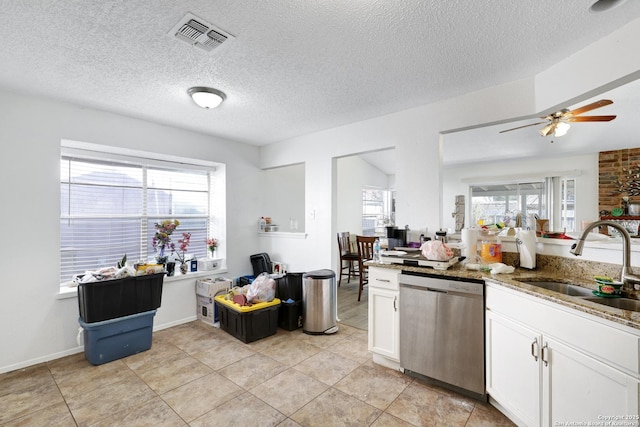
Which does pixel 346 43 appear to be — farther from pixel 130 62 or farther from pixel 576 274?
pixel 576 274

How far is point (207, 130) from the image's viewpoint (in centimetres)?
385

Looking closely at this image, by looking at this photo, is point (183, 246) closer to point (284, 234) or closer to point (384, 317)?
point (284, 234)

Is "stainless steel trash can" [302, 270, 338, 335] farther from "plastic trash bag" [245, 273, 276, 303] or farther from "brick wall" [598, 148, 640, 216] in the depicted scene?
"brick wall" [598, 148, 640, 216]

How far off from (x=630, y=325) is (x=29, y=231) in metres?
4.27

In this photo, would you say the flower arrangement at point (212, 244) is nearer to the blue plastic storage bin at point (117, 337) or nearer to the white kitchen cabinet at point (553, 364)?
the blue plastic storage bin at point (117, 337)

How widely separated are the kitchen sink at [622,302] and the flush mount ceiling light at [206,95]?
313 centimetres

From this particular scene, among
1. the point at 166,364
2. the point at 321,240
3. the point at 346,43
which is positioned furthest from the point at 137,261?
the point at 346,43

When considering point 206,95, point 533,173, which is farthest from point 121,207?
point 533,173

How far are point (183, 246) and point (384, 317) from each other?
9.05ft

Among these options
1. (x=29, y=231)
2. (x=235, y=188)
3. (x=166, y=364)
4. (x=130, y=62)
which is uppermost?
(x=130, y=62)

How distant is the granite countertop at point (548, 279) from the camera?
1267 mm

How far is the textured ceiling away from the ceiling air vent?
4 cm

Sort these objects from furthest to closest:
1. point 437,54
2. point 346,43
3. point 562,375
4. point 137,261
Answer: point 137,261 → point 437,54 → point 346,43 → point 562,375

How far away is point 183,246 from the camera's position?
150 inches
